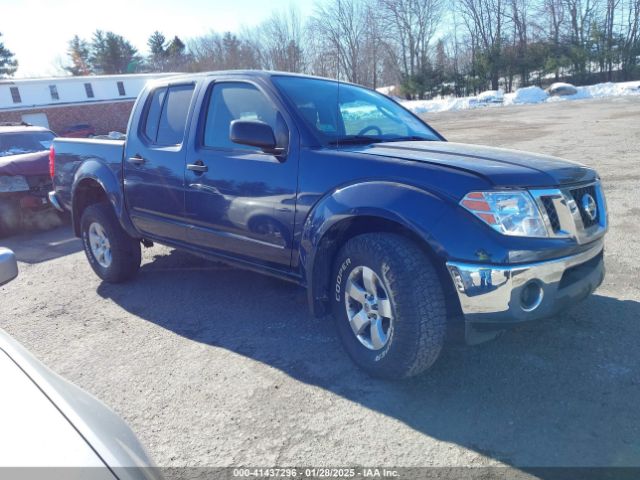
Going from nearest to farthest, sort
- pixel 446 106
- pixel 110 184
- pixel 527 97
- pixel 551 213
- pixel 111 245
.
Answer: pixel 551 213
pixel 110 184
pixel 111 245
pixel 527 97
pixel 446 106

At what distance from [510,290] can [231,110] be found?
8.18 ft

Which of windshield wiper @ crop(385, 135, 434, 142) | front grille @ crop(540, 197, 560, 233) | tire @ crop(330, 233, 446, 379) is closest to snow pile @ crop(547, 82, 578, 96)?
windshield wiper @ crop(385, 135, 434, 142)

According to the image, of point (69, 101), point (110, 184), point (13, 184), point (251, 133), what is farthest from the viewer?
point (69, 101)

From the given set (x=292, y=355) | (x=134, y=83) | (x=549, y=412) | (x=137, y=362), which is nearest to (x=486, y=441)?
(x=549, y=412)

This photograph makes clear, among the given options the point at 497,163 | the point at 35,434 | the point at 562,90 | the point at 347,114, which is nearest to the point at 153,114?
the point at 347,114

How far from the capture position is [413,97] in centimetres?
4694

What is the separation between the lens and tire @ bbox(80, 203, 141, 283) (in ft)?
16.3

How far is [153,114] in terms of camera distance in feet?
15.0

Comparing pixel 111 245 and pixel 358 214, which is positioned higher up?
pixel 358 214

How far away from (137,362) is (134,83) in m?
43.4

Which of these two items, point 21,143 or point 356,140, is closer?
point 356,140

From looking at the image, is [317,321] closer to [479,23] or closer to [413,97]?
[413,97]

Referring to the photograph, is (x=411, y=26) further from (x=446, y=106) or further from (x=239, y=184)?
(x=239, y=184)

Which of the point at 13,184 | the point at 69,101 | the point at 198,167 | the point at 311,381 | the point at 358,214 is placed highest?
the point at 69,101
